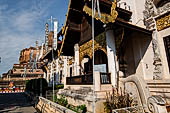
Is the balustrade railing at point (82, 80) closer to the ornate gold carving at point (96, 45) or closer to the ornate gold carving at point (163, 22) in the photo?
the ornate gold carving at point (96, 45)

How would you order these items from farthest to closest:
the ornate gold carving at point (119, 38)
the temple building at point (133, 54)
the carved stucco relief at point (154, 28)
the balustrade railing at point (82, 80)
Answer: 1. the balustrade railing at point (82, 80)
2. the ornate gold carving at point (119, 38)
3. the carved stucco relief at point (154, 28)
4. the temple building at point (133, 54)

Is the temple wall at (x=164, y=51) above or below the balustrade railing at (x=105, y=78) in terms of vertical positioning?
above

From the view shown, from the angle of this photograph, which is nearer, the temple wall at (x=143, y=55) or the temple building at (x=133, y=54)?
the temple building at (x=133, y=54)

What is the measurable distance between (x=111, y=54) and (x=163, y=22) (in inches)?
Result: 123

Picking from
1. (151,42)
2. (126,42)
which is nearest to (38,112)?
(126,42)

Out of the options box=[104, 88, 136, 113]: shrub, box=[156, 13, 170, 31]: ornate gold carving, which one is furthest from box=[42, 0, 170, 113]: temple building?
box=[104, 88, 136, 113]: shrub

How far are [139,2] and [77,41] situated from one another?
6754 millimetres

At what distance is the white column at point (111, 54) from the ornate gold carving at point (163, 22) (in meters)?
2.50

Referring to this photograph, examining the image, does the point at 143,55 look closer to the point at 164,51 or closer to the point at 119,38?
the point at 164,51

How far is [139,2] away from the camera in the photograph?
7926 millimetres

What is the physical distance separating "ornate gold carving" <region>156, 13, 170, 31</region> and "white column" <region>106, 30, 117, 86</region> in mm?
2501

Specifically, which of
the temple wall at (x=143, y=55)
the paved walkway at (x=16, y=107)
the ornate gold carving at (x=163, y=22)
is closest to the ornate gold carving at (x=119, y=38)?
the temple wall at (x=143, y=55)

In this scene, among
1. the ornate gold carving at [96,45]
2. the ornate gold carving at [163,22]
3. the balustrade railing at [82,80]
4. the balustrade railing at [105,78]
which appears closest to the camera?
the ornate gold carving at [163,22]

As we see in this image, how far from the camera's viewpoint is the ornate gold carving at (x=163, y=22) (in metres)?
6.11
